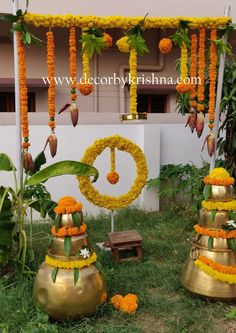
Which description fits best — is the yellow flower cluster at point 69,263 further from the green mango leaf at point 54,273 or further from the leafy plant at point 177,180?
the leafy plant at point 177,180

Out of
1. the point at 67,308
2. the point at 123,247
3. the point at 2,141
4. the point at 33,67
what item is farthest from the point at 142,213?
the point at 33,67

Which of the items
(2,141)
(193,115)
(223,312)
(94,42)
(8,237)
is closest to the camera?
(223,312)

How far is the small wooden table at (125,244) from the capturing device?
4043 mm

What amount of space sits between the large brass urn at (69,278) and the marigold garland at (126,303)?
0.23m

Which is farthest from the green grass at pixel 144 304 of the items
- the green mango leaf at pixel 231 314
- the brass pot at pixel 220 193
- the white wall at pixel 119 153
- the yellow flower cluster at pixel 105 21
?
the yellow flower cluster at pixel 105 21

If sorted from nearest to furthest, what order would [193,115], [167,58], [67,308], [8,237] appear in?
[67,308] < [8,237] < [193,115] < [167,58]

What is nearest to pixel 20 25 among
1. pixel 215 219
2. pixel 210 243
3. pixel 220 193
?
pixel 220 193

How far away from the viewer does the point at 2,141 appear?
545 centimetres

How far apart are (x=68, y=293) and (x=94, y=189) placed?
5.94 feet

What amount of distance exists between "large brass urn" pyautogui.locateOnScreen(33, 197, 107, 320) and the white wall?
9.65 ft

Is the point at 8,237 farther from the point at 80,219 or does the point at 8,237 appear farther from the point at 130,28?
the point at 130,28

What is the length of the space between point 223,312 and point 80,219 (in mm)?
1324

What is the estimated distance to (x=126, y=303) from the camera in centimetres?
302

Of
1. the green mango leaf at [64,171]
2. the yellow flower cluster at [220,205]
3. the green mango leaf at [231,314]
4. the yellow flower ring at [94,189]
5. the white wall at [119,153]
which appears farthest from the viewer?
the white wall at [119,153]
